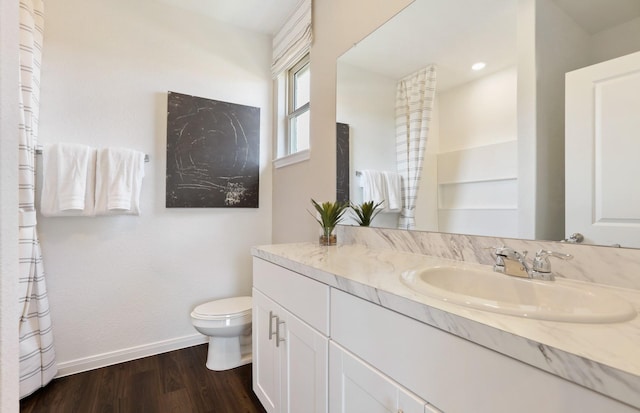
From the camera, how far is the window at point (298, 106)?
7.45 feet

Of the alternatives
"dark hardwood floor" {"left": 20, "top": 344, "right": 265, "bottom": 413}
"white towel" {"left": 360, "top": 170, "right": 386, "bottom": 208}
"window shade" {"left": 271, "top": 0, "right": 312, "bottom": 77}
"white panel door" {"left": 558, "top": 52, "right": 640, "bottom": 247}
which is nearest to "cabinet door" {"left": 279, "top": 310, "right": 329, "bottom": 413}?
"dark hardwood floor" {"left": 20, "top": 344, "right": 265, "bottom": 413}

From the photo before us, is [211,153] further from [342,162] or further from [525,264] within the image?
[525,264]

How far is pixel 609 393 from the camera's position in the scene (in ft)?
1.23

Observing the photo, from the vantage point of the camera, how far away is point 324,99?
1871 mm

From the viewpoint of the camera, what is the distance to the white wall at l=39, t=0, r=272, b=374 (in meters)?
1.78

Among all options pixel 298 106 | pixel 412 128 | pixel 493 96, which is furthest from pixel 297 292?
pixel 298 106

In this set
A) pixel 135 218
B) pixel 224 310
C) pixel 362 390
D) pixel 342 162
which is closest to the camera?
pixel 362 390

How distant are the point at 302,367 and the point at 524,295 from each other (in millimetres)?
776

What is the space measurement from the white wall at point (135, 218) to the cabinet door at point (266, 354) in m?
0.95

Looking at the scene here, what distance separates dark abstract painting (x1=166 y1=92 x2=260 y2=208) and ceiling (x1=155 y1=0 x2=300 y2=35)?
684 millimetres

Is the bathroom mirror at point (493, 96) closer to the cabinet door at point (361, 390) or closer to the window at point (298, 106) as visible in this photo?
the cabinet door at point (361, 390)

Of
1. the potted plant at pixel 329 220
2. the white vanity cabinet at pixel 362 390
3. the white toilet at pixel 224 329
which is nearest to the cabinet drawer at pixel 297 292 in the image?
the white vanity cabinet at pixel 362 390

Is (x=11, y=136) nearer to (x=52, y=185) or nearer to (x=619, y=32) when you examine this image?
(x=619, y=32)

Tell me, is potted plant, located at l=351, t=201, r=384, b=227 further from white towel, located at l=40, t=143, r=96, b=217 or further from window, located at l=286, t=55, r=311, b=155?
white towel, located at l=40, t=143, r=96, b=217
